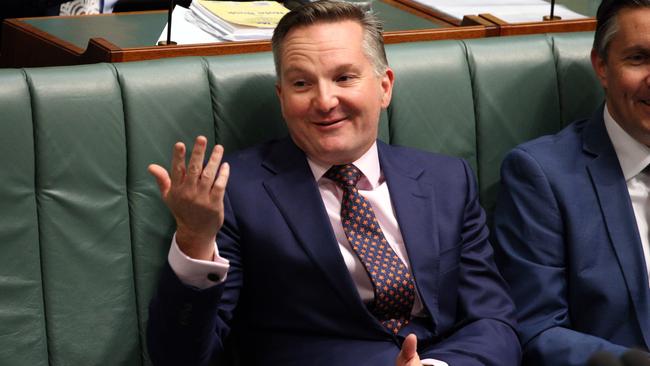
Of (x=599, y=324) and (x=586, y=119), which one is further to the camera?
(x=586, y=119)

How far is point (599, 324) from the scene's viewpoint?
222 centimetres

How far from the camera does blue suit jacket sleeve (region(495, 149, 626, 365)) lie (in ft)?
7.08

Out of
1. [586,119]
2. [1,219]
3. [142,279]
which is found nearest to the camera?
[1,219]

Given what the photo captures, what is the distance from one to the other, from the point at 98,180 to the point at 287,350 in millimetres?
495

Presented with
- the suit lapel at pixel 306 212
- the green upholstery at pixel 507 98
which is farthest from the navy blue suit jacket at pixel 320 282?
the green upholstery at pixel 507 98

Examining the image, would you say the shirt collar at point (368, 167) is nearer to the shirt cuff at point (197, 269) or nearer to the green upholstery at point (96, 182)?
the green upholstery at point (96, 182)

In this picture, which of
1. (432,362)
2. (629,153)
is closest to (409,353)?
(432,362)

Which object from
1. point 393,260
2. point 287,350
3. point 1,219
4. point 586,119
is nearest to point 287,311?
point 287,350

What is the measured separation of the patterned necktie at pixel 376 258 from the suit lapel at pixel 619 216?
1.58 ft

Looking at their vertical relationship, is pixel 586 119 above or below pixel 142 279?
above

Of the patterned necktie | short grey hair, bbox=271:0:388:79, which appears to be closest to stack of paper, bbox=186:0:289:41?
short grey hair, bbox=271:0:388:79

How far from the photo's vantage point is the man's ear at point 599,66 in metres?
2.35

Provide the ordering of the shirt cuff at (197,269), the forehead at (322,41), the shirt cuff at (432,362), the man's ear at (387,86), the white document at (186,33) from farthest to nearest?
Answer: the white document at (186,33) → the man's ear at (387,86) → the forehead at (322,41) → the shirt cuff at (432,362) → the shirt cuff at (197,269)

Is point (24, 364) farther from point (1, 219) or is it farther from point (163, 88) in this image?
point (163, 88)
